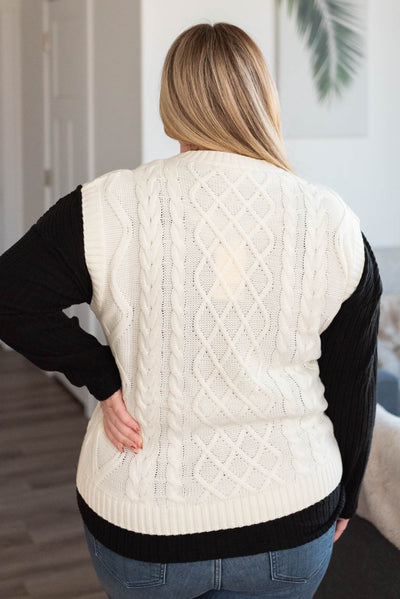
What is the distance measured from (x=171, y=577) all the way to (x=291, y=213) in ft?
1.80

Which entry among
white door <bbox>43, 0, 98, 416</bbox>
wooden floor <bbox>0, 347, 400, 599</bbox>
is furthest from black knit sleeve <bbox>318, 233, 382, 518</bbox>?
white door <bbox>43, 0, 98, 416</bbox>

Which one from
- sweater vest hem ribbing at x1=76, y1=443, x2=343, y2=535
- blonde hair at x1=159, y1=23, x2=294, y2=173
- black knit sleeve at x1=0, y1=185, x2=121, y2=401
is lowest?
sweater vest hem ribbing at x1=76, y1=443, x2=343, y2=535

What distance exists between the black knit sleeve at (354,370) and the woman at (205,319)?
0.03 metres

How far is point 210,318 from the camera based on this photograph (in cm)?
116

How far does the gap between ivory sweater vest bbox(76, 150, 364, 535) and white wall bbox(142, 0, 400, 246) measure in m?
2.58

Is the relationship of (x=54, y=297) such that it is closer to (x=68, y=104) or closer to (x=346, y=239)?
(x=346, y=239)

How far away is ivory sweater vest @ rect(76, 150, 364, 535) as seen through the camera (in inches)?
45.0

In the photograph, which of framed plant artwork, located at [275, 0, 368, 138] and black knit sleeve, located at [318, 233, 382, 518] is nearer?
black knit sleeve, located at [318, 233, 382, 518]

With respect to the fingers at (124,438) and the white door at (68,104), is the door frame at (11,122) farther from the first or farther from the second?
the fingers at (124,438)

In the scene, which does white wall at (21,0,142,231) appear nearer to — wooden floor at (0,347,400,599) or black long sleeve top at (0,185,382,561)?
wooden floor at (0,347,400,599)

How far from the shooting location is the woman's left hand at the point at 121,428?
118cm

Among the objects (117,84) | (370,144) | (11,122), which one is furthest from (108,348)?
(11,122)

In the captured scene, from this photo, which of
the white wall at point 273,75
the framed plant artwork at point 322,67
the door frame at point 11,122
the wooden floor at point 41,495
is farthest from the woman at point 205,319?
the door frame at point 11,122

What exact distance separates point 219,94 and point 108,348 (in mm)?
425
